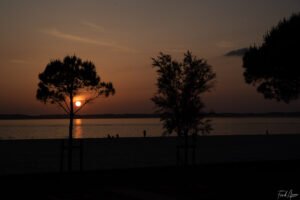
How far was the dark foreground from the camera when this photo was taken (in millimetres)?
11918

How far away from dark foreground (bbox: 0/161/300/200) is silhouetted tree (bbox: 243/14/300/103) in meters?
7.17

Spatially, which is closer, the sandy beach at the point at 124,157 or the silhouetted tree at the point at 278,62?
the silhouetted tree at the point at 278,62

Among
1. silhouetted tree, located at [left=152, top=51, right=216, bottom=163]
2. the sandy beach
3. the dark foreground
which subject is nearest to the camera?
the dark foreground

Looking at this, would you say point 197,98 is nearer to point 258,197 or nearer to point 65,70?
point 258,197

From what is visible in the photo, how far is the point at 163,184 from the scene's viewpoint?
14.0 m

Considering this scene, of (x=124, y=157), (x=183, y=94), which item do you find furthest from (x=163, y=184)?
(x=124, y=157)

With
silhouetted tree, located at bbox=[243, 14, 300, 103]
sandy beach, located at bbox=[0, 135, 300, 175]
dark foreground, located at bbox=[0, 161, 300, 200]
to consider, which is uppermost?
silhouetted tree, located at bbox=[243, 14, 300, 103]

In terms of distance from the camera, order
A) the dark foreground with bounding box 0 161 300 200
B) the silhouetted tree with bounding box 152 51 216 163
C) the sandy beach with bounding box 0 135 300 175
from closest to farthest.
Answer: the dark foreground with bounding box 0 161 300 200 → the silhouetted tree with bounding box 152 51 216 163 → the sandy beach with bounding box 0 135 300 175

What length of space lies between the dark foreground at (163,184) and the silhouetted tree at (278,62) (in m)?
7.17

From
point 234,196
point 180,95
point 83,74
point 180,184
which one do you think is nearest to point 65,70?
point 83,74

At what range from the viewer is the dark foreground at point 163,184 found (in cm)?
1192

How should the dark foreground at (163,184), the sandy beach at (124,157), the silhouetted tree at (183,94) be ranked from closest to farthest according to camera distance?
the dark foreground at (163,184) → the silhouetted tree at (183,94) → the sandy beach at (124,157)

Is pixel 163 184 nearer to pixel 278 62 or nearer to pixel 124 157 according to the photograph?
pixel 278 62

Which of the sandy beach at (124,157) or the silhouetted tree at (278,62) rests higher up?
the silhouetted tree at (278,62)
